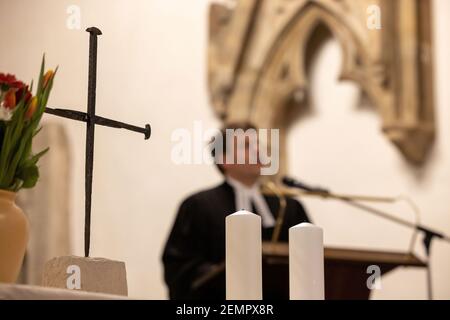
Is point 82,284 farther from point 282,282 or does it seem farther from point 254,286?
point 282,282

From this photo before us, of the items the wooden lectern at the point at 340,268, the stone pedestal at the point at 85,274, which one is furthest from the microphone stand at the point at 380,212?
the stone pedestal at the point at 85,274

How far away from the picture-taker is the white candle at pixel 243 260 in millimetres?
2039

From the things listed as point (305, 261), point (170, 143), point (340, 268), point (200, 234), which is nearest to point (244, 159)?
point (340, 268)

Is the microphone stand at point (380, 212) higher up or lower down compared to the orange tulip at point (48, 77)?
lower down

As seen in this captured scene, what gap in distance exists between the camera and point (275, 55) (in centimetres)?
847

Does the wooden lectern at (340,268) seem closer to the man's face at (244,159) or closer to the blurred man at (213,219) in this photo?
the man's face at (244,159)

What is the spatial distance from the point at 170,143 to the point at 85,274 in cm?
630

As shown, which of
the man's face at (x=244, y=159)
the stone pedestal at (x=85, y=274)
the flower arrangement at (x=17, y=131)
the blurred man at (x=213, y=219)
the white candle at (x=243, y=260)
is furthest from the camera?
the blurred man at (x=213, y=219)

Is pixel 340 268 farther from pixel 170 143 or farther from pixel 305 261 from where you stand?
pixel 170 143

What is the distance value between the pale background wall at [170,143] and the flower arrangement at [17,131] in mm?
4332

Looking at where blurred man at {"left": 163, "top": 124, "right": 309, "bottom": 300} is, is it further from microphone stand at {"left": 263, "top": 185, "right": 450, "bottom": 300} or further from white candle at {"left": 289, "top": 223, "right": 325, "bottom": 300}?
white candle at {"left": 289, "top": 223, "right": 325, "bottom": 300}

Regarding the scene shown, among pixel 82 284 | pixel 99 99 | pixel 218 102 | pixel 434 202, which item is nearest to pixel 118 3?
pixel 99 99

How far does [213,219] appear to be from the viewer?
682 centimetres

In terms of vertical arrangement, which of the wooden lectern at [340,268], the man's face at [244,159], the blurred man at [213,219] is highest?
the man's face at [244,159]
